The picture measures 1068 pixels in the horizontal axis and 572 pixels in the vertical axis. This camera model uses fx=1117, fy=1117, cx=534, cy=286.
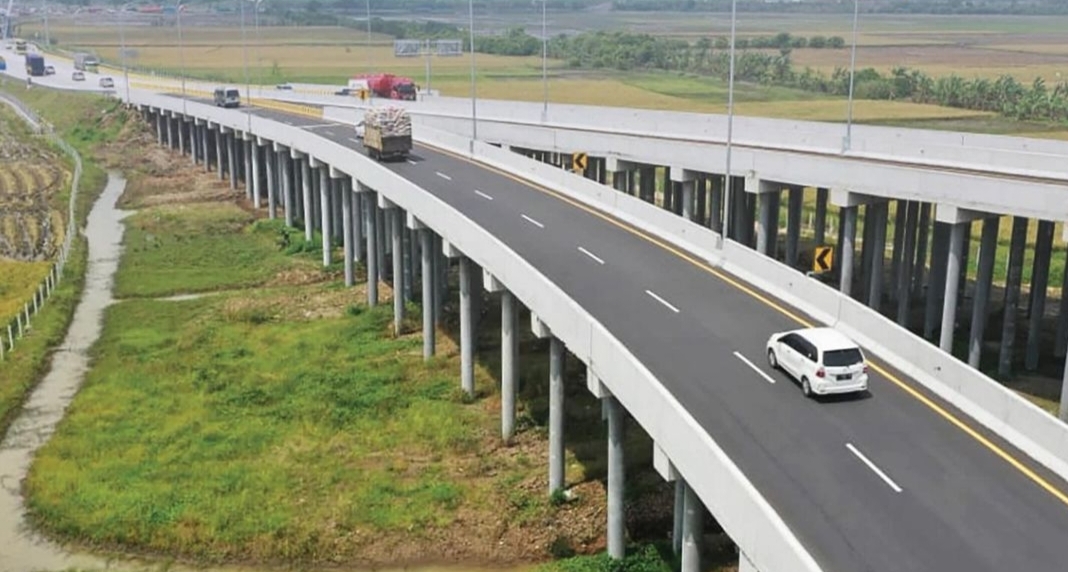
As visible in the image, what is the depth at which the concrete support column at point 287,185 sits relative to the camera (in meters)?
75.6

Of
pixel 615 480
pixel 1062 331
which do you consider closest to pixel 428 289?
pixel 615 480

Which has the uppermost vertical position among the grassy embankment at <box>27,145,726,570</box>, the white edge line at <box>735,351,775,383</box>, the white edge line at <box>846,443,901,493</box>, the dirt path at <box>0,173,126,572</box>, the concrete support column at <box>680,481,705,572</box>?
the white edge line at <box>735,351,775,383</box>

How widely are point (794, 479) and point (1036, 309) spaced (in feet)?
85.8

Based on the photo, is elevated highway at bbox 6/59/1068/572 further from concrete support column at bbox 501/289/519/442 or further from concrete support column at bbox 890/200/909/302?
concrete support column at bbox 890/200/909/302

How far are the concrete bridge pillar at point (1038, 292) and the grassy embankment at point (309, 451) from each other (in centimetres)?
1757

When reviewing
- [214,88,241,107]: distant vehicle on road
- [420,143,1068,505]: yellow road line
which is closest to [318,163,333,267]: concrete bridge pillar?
[420,143,1068,505]: yellow road line

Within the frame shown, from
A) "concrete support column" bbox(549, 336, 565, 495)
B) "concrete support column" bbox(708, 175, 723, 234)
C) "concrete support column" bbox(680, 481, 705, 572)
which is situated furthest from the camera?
"concrete support column" bbox(708, 175, 723, 234)

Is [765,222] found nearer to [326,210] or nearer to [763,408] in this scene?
[763,408]

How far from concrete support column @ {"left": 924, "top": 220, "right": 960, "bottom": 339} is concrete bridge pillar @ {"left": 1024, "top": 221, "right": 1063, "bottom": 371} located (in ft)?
11.9

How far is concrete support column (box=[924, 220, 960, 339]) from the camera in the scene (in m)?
47.2

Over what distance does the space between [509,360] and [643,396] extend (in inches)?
500

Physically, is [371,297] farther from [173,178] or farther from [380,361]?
[173,178]

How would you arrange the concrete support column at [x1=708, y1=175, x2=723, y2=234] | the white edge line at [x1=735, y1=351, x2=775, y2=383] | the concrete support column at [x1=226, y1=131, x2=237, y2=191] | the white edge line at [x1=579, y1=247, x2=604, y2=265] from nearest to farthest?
the white edge line at [x1=735, y1=351, x2=775, y2=383] < the white edge line at [x1=579, y1=247, x2=604, y2=265] < the concrete support column at [x1=708, y1=175, x2=723, y2=234] < the concrete support column at [x1=226, y1=131, x2=237, y2=191]

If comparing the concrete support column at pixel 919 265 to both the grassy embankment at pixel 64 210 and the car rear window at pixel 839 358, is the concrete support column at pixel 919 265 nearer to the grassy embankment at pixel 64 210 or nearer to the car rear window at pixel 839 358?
the car rear window at pixel 839 358
